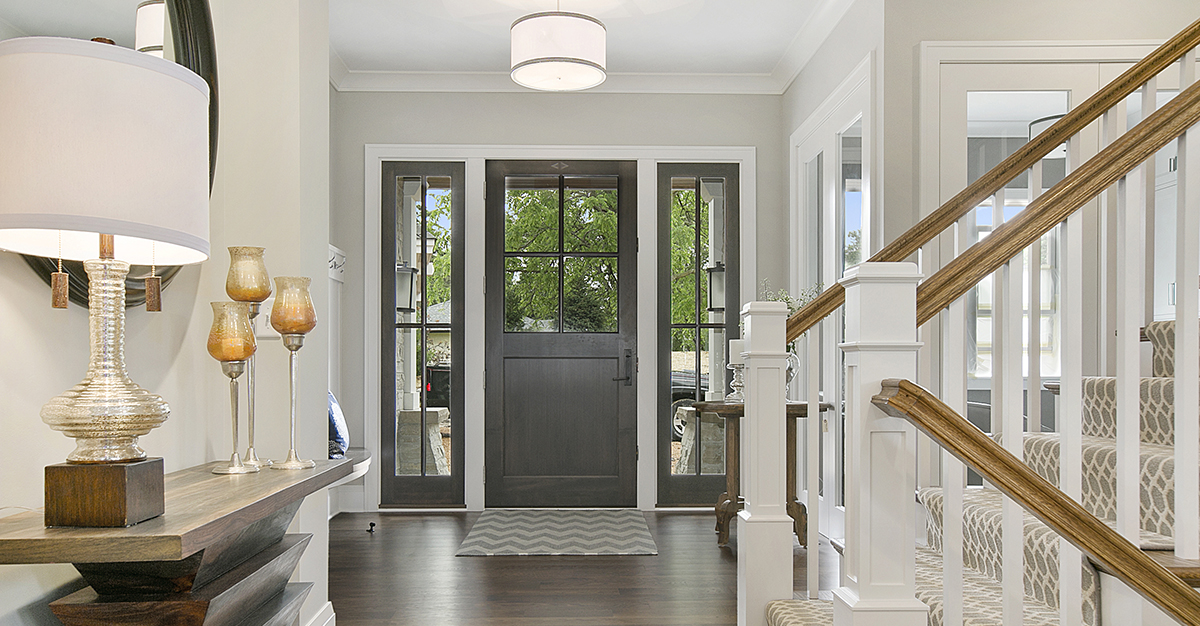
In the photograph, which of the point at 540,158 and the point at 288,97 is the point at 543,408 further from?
the point at 288,97

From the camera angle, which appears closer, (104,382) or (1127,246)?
(104,382)

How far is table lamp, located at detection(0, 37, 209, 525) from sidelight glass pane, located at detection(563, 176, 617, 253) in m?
3.89

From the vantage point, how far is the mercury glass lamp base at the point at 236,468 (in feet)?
5.99

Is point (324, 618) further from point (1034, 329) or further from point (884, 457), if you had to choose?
point (1034, 329)

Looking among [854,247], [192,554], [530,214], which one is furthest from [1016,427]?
[530,214]

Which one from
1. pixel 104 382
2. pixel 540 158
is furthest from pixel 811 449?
pixel 540 158

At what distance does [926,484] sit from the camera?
3.34 m

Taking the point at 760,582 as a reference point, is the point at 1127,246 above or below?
above

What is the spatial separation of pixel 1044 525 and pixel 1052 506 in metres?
0.82

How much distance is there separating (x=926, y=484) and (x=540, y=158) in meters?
3.07

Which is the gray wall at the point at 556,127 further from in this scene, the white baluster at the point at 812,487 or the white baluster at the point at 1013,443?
the white baluster at the point at 1013,443

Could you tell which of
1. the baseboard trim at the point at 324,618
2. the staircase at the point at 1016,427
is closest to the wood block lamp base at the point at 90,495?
the staircase at the point at 1016,427

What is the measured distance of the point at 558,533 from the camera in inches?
175

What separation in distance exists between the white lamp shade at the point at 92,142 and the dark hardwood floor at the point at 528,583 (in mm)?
2213
